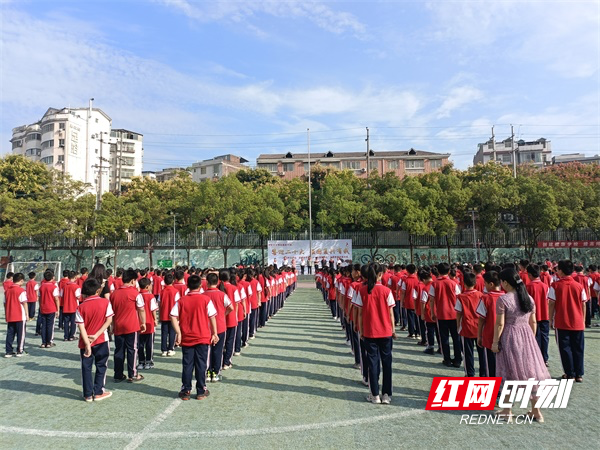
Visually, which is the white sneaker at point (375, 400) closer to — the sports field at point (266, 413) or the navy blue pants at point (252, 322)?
the sports field at point (266, 413)

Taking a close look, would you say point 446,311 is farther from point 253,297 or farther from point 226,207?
point 226,207

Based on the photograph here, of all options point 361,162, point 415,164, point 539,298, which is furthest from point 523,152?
point 539,298

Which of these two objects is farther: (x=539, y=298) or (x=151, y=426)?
(x=539, y=298)

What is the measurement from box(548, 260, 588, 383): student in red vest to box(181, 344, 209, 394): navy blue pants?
5.57 metres

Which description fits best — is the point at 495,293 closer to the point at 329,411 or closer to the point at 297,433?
the point at 329,411

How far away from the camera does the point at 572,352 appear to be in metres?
6.59

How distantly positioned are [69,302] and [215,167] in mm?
56698

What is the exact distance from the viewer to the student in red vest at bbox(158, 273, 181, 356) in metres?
8.39

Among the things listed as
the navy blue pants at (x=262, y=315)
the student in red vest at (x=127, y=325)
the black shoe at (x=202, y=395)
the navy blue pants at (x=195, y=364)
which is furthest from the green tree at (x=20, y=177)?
the black shoe at (x=202, y=395)

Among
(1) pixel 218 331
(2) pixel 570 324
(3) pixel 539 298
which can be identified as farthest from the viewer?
(3) pixel 539 298

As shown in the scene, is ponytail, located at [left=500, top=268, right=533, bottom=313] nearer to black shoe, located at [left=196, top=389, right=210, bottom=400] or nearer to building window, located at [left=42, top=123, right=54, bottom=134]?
black shoe, located at [left=196, top=389, right=210, bottom=400]

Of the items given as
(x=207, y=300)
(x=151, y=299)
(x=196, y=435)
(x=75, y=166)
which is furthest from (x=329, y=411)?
(x=75, y=166)

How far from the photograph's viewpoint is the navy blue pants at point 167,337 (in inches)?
358

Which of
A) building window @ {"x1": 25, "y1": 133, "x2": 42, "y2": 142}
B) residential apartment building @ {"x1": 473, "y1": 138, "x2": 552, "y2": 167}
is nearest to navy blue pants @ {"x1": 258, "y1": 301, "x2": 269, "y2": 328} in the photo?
building window @ {"x1": 25, "y1": 133, "x2": 42, "y2": 142}
